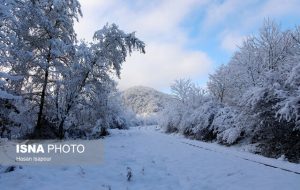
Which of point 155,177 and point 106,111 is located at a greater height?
point 106,111

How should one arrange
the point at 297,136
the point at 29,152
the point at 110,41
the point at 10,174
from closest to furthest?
1. the point at 10,174
2. the point at 29,152
3. the point at 297,136
4. the point at 110,41

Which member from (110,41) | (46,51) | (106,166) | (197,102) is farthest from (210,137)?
(106,166)

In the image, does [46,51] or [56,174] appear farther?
[46,51]

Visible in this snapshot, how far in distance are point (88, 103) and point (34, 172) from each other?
1223cm

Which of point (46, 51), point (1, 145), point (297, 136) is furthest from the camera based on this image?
point (46, 51)

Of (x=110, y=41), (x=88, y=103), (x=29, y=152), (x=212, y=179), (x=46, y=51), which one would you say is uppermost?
(x=110, y=41)

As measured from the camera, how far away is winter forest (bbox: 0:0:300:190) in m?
9.16

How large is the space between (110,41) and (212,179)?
12.8 m

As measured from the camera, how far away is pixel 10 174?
8508 millimetres

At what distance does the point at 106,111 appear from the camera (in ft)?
75.5

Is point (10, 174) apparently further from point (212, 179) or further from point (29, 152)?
point (212, 179)

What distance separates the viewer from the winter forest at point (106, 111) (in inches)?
361

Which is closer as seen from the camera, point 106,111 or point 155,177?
point 155,177

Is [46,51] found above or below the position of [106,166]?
above
